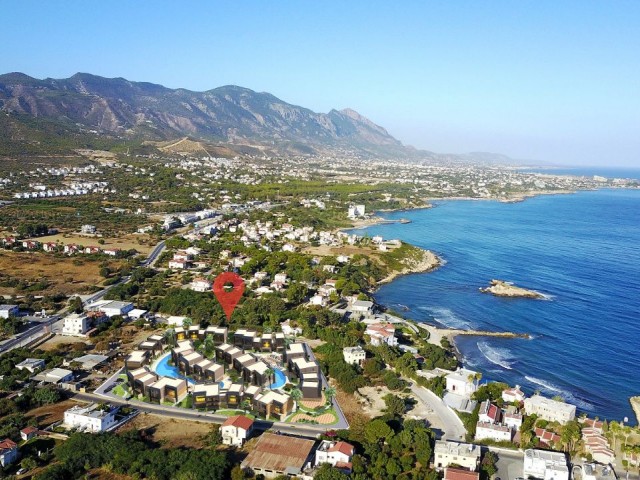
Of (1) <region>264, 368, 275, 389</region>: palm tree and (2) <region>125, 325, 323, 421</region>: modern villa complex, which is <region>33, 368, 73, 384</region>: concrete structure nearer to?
(2) <region>125, 325, 323, 421</region>: modern villa complex

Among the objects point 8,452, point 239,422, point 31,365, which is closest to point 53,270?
point 31,365

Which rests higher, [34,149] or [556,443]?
[34,149]

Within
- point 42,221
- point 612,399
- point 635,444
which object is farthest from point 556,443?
point 42,221

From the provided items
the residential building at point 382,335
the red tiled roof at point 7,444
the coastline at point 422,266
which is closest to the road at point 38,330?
the red tiled roof at point 7,444

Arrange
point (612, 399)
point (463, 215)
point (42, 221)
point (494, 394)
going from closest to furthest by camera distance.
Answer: point (494, 394)
point (612, 399)
point (42, 221)
point (463, 215)

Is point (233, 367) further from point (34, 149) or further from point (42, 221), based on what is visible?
point (34, 149)

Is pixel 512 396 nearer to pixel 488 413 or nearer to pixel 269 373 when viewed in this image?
pixel 488 413
